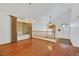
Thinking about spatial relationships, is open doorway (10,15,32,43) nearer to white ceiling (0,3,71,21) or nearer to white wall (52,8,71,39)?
white ceiling (0,3,71,21)

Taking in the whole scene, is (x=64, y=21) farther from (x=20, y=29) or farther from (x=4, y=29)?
(x=4, y=29)

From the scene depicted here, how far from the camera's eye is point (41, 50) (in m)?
2.06

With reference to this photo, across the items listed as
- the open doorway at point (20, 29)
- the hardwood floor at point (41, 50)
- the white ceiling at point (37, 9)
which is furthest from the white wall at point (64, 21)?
the open doorway at point (20, 29)

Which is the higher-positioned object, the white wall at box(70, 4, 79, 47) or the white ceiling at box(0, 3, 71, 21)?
the white ceiling at box(0, 3, 71, 21)

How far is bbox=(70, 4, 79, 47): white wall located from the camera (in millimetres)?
2014

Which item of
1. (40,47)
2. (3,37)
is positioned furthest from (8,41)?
(40,47)

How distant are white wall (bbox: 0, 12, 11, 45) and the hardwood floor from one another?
101 millimetres

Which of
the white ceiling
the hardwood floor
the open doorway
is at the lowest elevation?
the hardwood floor

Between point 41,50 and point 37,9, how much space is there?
706 mm

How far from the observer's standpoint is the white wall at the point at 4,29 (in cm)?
204

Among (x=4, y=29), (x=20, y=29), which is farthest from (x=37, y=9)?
(x=4, y=29)

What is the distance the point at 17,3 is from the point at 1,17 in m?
0.36

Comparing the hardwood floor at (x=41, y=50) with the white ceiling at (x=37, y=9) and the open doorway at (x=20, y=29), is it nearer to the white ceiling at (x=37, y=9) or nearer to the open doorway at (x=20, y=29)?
the open doorway at (x=20, y=29)

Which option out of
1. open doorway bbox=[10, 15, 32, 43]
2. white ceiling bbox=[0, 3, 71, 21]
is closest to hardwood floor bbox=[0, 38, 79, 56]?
open doorway bbox=[10, 15, 32, 43]
